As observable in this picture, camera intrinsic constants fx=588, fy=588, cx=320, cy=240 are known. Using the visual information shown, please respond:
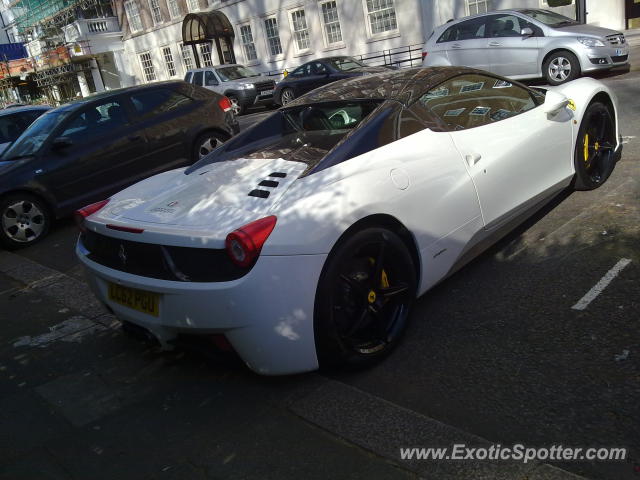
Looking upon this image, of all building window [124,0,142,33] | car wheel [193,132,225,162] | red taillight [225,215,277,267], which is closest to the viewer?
red taillight [225,215,277,267]

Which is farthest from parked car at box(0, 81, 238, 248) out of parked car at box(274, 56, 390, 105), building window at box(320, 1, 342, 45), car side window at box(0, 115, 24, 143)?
building window at box(320, 1, 342, 45)

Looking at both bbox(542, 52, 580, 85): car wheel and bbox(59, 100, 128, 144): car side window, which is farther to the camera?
bbox(542, 52, 580, 85): car wheel

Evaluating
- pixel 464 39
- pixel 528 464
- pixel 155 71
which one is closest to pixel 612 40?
pixel 464 39

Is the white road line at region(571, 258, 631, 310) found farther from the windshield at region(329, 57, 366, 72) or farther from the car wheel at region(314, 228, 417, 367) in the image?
the windshield at region(329, 57, 366, 72)

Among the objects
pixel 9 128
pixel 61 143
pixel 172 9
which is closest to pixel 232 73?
pixel 9 128

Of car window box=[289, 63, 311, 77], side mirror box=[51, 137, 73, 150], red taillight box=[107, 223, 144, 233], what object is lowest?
car window box=[289, 63, 311, 77]

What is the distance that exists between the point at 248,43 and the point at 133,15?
1194 cm

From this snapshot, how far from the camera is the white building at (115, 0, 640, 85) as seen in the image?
19.8m

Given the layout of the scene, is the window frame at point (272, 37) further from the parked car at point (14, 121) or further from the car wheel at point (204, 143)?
the car wheel at point (204, 143)

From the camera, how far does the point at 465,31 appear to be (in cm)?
1291

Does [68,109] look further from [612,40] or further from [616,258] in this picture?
[612,40]

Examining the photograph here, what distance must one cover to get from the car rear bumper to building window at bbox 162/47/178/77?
3269 centimetres

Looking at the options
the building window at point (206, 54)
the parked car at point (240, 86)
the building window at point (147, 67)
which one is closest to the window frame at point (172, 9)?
the building window at point (206, 54)

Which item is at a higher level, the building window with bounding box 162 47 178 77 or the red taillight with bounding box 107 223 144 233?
the building window with bounding box 162 47 178 77
